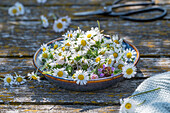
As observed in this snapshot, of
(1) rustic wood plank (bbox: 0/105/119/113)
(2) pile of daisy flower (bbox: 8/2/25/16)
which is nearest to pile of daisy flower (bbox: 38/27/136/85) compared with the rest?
(1) rustic wood plank (bbox: 0/105/119/113)

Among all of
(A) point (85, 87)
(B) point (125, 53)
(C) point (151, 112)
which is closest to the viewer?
(C) point (151, 112)

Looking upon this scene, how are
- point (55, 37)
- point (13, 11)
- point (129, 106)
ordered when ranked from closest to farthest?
1. point (129, 106)
2. point (55, 37)
3. point (13, 11)

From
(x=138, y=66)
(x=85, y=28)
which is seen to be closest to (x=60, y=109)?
(x=138, y=66)

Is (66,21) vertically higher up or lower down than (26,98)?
higher up

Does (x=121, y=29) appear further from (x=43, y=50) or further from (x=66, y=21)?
(x=43, y=50)

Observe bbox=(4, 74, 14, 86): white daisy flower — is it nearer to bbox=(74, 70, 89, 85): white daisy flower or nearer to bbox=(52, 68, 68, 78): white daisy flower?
bbox=(52, 68, 68, 78): white daisy flower

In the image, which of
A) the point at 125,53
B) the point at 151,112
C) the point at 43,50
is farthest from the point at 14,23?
the point at 151,112

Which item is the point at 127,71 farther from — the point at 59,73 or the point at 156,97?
the point at 59,73
